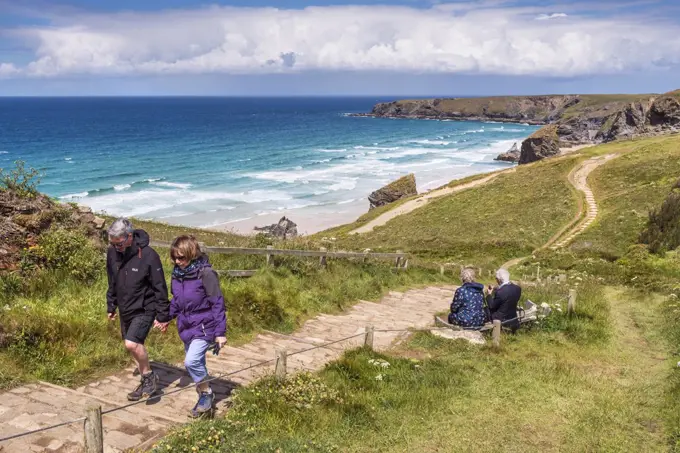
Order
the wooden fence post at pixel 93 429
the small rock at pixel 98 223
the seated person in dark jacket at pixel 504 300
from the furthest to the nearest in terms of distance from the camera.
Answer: the small rock at pixel 98 223 → the seated person in dark jacket at pixel 504 300 → the wooden fence post at pixel 93 429

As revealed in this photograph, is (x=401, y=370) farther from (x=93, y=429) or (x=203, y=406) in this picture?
(x=93, y=429)

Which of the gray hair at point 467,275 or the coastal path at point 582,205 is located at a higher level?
the gray hair at point 467,275

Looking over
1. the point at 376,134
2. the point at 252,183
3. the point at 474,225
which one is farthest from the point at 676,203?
the point at 376,134

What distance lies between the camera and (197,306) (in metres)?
6.48

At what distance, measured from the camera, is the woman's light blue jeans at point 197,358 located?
6.46 meters

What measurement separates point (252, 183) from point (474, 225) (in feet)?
131

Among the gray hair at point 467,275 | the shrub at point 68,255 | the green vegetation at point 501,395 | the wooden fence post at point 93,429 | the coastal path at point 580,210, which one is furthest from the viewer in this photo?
the coastal path at point 580,210

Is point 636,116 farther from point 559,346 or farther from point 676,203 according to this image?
point 559,346

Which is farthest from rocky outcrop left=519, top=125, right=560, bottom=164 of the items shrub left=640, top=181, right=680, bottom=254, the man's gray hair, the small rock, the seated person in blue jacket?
the man's gray hair

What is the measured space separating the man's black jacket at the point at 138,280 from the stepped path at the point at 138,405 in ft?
3.54

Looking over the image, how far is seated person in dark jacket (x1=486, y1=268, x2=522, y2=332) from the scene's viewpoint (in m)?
11.3

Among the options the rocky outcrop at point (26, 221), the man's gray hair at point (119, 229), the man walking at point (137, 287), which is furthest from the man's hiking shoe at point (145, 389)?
the rocky outcrop at point (26, 221)

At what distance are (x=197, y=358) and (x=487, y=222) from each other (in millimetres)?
34931

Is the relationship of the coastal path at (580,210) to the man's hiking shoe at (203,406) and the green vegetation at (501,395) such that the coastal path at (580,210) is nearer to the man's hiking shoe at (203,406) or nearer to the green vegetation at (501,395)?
the green vegetation at (501,395)
